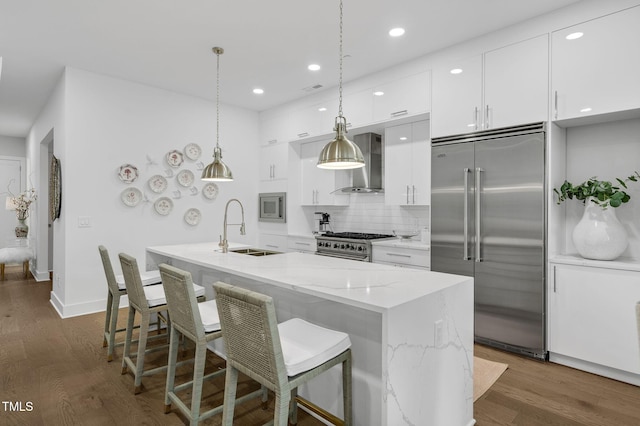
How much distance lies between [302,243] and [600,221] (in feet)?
11.4

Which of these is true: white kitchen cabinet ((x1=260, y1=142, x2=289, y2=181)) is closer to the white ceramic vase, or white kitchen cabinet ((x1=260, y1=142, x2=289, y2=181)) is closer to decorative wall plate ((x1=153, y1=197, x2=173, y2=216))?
decorative wall plate ((x1=153, y1=197, x2=173, y2=216))

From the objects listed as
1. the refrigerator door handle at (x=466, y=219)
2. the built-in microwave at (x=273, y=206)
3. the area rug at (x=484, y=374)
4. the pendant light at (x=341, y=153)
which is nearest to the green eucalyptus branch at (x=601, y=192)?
the refrigerator door handle at (x=466, y=219)

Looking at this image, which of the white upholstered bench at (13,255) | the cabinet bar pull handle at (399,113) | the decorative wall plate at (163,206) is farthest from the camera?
the white upholstered bench at (13,255)

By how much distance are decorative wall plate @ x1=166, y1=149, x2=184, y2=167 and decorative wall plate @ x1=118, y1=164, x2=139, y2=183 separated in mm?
451

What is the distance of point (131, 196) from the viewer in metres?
4.66

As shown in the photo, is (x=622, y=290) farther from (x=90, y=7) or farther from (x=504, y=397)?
(x=90, y=7)

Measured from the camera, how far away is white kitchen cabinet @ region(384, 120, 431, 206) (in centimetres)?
406

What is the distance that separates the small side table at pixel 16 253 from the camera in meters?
6.18

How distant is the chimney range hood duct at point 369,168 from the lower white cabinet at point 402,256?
906mm

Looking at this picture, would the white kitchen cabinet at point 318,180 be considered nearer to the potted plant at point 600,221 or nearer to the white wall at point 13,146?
the potted plant at point 600,221

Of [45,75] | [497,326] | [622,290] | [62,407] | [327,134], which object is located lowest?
[62,407]

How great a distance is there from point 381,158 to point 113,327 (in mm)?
3577

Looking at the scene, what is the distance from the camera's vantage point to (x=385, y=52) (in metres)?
3.81

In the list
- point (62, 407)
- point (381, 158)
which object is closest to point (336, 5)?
point (381, 158)
